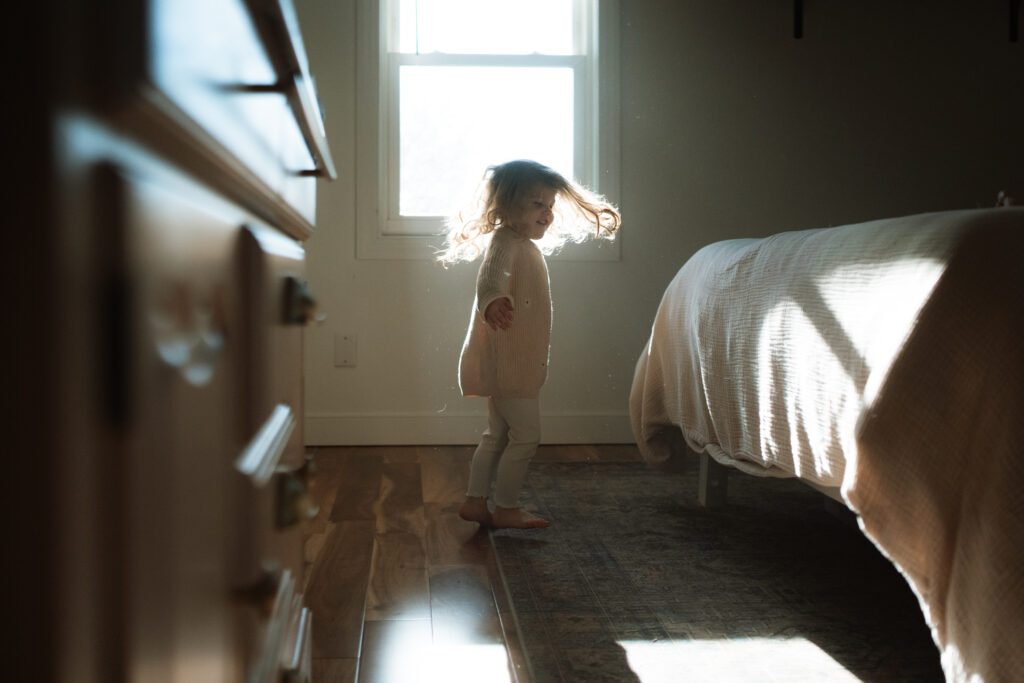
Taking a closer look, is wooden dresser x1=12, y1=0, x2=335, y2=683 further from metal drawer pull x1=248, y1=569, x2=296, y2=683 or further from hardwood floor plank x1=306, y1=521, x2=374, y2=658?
hardwood floor plank x1=306, y1=521, x2=374, y2=658

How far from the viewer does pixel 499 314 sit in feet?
6.37

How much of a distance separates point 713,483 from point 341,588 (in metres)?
0.98

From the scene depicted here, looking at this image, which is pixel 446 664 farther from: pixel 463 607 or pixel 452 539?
pixel 452 539

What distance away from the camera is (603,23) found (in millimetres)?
3039

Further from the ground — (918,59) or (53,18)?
(918,59)

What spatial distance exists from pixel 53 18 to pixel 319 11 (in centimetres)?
299

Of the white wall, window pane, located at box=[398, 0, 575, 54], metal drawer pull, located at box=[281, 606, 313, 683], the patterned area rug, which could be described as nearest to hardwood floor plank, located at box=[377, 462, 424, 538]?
the patterned area rug

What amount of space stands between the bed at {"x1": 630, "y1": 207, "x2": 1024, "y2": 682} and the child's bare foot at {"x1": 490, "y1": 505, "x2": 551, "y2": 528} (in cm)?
74

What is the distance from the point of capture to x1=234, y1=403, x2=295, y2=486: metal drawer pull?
0.46 meters

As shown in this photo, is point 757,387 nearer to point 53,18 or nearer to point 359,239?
point 53,18

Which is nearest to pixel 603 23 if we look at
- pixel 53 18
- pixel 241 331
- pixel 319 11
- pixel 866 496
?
pixel 319 11

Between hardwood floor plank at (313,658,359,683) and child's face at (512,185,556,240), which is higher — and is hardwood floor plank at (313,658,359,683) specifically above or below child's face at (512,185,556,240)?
below

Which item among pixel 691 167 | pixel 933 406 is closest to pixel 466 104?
pixel 691 167

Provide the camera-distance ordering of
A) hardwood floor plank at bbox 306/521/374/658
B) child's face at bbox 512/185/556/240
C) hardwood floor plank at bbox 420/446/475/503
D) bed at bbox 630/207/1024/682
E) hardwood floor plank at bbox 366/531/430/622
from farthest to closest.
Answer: hardwood floor plank at bbox 420/446/475/503 < child's face at bbox 512/185/556/240 < hardwood floor plank at bbox 366/531/430/622 < hardwood floor plank at bbox 306/521/374/658 < bed at bbox 630/207/1024/682
